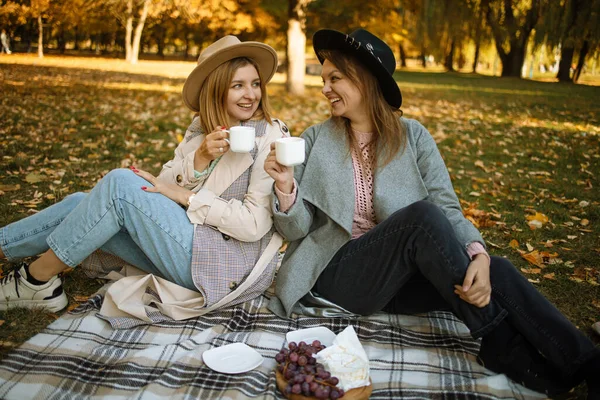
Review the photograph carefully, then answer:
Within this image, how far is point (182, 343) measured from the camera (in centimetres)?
274

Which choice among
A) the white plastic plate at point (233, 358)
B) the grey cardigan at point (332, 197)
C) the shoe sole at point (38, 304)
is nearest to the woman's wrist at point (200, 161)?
the grey cardigan at point (332, 197)

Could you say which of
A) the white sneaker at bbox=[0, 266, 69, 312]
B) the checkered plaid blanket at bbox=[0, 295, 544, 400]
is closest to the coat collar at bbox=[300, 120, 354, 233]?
the checkered plaid blanket at bbox=[0, 295, 544, 400]

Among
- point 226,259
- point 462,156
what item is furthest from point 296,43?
point 226,259

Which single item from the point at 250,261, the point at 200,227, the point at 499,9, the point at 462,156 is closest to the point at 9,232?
the point at 200,227

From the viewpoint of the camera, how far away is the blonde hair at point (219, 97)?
3.04 meters

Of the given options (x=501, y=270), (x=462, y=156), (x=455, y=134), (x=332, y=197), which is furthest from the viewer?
(x=455, y=134)

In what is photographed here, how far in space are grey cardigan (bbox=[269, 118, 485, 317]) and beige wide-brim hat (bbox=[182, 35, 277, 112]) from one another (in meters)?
0.52

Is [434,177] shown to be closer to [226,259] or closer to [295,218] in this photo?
[295,218]

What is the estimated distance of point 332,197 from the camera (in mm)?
2875

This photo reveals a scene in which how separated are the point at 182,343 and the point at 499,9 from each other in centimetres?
1348

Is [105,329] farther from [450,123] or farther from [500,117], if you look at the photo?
[500,117]

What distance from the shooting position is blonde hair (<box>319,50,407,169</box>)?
2889 millimetres

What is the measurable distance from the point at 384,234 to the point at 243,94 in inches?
43.9

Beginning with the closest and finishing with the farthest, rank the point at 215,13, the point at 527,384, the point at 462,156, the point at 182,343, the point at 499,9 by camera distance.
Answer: the point at 527,384, the point at 182,343, the point at 462,156, the point at 499,9, the point at 215,13
